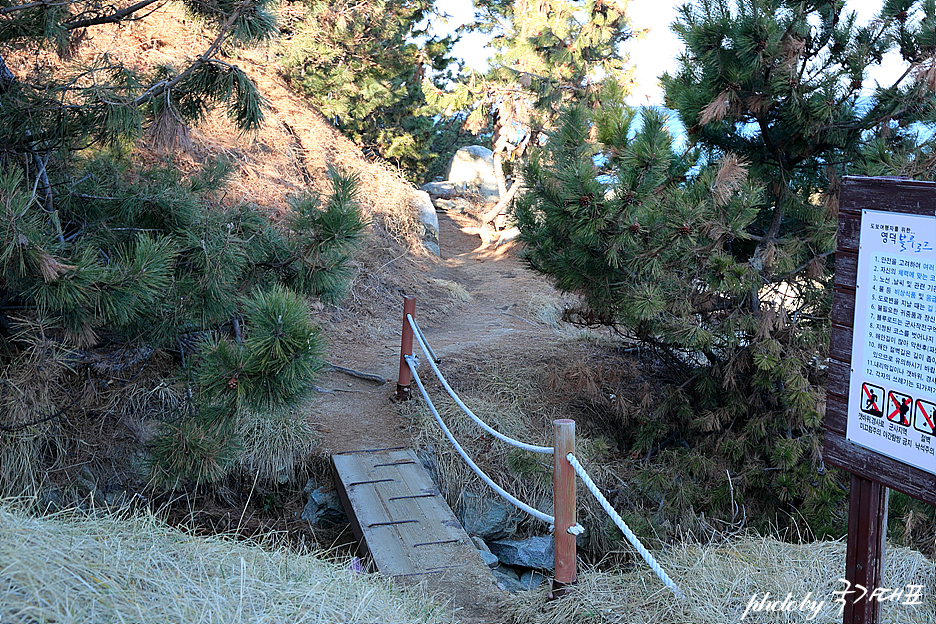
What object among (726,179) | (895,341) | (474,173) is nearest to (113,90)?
(726,179)

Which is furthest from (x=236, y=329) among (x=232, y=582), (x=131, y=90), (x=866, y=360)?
(x=866, y=360)

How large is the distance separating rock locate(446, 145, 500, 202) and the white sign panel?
592 inches

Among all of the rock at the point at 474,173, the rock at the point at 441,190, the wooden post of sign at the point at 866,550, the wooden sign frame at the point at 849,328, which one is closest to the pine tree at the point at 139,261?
the wooden sign frame at the point at 849,328

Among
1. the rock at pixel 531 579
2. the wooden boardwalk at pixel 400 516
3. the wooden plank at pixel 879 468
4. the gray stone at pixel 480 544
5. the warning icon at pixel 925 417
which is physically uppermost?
the warning icon at pixel 925 417

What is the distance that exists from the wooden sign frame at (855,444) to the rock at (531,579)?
2591 millimetres

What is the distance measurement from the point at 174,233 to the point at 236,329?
729 mm

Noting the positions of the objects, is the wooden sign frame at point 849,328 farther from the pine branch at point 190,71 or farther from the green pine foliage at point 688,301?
the pine branch at point 190,71

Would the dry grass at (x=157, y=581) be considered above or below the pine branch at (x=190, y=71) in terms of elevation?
below

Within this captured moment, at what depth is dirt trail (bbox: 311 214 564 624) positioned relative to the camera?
374 cm

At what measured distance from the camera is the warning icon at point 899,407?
2.24 metres

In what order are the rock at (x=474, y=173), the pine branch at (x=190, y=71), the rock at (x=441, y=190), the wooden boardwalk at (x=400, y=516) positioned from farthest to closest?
the rock at (x=474, y=173)
the rock at (x=441, y=190)
the wooden boardwalk at (x=400, y=516)
the pine branch at (x=190, y=71)

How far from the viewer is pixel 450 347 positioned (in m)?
7.78

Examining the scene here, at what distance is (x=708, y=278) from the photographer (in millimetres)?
4777

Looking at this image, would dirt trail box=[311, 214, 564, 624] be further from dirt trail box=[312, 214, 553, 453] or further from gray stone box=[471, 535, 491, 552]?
gray stone box=[471, 535, 491, 552]
